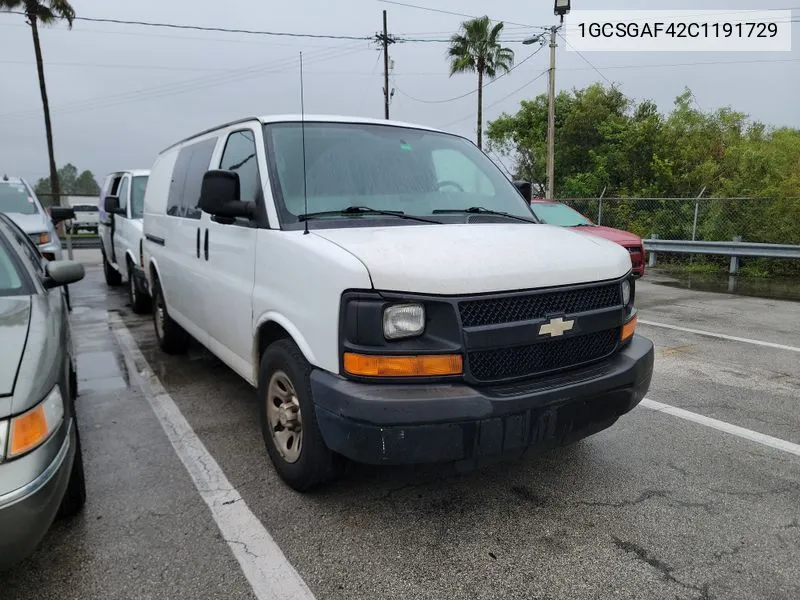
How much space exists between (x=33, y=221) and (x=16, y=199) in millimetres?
981

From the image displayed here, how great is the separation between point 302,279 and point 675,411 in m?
3.11

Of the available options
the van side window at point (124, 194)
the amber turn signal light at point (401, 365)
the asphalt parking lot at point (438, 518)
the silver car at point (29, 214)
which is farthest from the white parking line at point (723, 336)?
the silver car at point (29, 214)

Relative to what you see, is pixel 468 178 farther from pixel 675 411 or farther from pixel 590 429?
pixel 675 411

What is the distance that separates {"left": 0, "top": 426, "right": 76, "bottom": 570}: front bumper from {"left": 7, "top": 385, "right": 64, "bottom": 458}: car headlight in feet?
0.35

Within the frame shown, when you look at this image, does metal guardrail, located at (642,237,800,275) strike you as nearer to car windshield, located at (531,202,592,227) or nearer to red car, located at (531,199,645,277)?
red car, located at (531,199,645,277)

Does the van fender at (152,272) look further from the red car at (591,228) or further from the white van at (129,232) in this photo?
the red car at (591,228)

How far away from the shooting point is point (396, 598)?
229 cm

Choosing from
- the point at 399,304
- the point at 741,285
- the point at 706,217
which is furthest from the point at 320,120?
the point at 706,217

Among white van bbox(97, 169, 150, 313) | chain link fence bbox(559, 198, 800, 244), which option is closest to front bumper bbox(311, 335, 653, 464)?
white van bbox(97, 169, 150, 313)

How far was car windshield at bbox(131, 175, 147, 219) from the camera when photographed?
8.63 meters

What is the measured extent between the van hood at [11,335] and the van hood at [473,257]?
4.46ft

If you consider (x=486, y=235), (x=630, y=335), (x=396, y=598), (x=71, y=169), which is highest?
(x=71, y=169)

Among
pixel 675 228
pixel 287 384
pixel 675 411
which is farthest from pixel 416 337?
pixel 675 228

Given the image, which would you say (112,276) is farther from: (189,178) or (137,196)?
(189,178)
